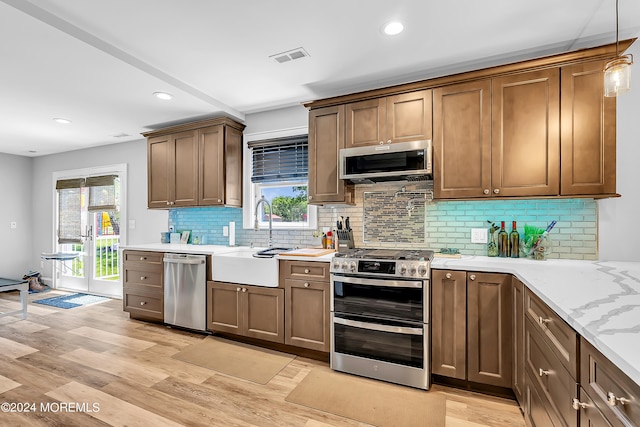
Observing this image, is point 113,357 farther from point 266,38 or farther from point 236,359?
point 266,38

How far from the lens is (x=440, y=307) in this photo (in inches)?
90.5

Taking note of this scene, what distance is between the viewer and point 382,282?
2389 millimetres

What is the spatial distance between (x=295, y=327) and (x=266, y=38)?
94.4 inches

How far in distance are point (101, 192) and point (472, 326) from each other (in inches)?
227

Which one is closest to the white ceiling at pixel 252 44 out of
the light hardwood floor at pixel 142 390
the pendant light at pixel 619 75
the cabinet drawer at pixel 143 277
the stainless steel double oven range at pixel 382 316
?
the pendant light at pixel 619 75

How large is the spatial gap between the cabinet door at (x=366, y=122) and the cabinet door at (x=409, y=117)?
0.05 metres

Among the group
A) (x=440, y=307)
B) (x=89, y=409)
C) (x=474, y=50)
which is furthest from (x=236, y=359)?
(x=474, y=50)

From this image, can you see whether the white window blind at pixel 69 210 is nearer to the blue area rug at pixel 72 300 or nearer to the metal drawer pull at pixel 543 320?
the blue area rug at pixel 72 300

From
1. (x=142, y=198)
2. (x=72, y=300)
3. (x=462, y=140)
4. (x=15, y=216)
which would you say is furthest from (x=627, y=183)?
(x=15, y=216)

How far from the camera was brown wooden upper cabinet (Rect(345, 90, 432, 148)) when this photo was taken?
2645mm

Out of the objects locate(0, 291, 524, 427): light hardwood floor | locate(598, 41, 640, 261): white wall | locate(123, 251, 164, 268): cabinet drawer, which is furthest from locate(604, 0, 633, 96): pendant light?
locate(123, 251, 164, 268): cabinet drawer

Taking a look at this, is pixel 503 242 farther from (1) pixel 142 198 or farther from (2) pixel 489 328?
(1) pixel 142 198

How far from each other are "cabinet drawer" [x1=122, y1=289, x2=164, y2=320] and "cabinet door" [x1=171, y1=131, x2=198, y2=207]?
115 cm

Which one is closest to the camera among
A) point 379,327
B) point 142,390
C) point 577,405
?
point 577,405
